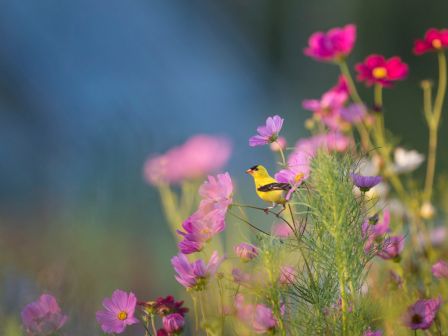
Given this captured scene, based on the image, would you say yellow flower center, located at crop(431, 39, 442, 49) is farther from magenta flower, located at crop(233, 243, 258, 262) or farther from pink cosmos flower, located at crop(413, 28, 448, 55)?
magenta flower, located at crop(233, 243, 258, 262)

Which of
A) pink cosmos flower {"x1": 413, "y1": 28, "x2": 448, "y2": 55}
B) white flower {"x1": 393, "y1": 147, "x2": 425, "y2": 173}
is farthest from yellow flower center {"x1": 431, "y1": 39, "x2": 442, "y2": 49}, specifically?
white flower {"x1": 393, "y1": 147, "x2": 425, "y2": 173}

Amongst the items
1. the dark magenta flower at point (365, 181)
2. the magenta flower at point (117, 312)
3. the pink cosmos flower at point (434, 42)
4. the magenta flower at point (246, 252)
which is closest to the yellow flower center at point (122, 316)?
the magenta flower at point (117, 312)

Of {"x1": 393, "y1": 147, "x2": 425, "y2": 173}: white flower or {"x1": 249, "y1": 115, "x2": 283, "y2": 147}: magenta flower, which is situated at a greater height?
{"x1": 393, "y1": 147, "x2": 425, "y2": 173}: white flower

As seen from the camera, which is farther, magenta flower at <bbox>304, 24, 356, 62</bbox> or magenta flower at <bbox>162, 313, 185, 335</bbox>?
magenta flower at <bbox>304, 24, 356, 62</bbox>

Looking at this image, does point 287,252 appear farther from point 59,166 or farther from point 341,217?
point 59,166

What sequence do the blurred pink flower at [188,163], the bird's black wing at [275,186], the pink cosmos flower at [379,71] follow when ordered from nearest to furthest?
1. the bird's black wing at [275,186]
2. the pink cosmos flower at [379,71]
3. the blurred pink flower at [188,163]

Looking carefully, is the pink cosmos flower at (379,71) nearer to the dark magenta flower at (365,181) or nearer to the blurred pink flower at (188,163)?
the blurred pink flower at (188,163)

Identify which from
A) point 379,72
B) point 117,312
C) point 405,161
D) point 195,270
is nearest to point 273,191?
point 195,270

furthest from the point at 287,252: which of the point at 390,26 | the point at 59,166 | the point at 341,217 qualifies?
the point at 390,26
